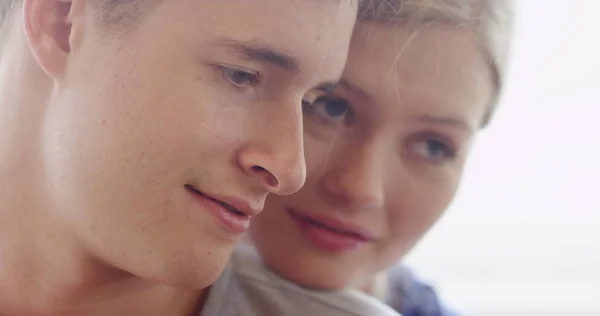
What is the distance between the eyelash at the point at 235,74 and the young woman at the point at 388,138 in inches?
5.0

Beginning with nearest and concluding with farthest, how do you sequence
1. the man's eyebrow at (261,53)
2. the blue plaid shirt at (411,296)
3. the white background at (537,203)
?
the man's eyebrow at (261,53), the blue plaid shirt at (411,296), the white background at (537,203)

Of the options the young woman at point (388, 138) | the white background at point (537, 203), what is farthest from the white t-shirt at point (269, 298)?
the white background at point (537, 203)

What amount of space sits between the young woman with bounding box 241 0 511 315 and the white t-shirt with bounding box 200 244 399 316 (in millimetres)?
14

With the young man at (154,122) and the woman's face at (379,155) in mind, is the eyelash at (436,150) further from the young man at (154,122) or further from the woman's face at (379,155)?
the young man at (154,122)

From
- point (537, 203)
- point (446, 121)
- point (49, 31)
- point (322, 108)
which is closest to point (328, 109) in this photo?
point (322, 108)

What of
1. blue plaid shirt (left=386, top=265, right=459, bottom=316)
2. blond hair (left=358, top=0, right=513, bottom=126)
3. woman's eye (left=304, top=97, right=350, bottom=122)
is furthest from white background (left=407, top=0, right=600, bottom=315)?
woman's eye (left=304, top=97, right=350, bottom=122)

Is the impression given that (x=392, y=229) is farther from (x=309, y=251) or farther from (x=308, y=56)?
(x=308, y=56)

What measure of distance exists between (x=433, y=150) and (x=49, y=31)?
0.41 meters

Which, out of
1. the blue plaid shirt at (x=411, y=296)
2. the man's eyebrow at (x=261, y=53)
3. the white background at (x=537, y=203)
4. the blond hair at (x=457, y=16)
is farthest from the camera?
the white background at (x=537, y=203)

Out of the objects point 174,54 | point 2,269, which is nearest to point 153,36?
point 174,54

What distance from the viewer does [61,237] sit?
614mm

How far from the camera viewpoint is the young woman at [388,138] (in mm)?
670

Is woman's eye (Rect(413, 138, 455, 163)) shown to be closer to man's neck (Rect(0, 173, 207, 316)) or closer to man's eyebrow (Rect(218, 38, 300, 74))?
man's eyebrow (Rect(218, 38, 300, 74))

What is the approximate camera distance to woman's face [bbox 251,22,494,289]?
0.67 meters
